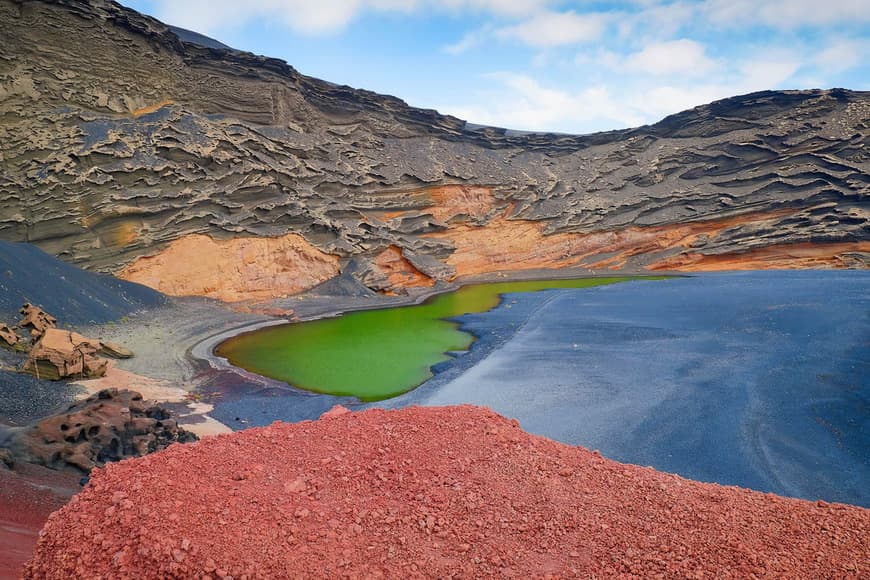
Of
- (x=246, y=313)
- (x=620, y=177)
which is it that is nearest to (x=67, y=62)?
(x=246, y=313)

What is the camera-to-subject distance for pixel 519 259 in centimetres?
3834

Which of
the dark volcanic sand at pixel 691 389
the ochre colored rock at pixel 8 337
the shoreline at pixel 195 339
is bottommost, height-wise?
the dark volcanic sand at pixel 691 389

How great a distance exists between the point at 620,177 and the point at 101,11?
34.2 metres

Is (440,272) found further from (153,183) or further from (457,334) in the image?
(153,183)

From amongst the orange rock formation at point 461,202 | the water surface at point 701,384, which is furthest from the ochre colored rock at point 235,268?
the orange rock formation at point 461,202

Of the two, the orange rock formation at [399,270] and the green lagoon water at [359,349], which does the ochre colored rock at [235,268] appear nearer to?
the orange rock formation at [399,270]

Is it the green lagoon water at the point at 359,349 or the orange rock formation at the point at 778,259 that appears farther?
the orange rock formation at the point at 778,259

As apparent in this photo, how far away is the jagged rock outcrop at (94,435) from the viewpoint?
765cm

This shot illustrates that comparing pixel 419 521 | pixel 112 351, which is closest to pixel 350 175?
pixel 112 351

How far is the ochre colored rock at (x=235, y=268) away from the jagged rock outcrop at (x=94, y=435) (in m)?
15.0

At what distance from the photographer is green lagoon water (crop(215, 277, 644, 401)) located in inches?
611

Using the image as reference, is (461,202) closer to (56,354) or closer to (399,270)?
(399,270)

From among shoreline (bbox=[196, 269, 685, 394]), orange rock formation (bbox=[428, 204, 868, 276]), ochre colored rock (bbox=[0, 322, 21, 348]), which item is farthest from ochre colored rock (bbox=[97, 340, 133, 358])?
orange rock formation (bbox=[428, 204, 868, 276])

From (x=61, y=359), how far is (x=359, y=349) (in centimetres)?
908
